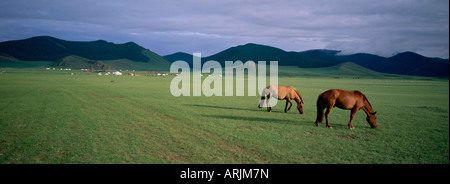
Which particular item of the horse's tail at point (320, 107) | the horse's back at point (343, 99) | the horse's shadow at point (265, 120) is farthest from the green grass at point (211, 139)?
the horse's back at point (343, 99)

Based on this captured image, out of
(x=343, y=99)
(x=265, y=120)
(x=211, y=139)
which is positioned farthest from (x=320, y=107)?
(x=211, y=139)

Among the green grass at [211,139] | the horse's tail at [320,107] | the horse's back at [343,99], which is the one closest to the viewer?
the green grass at [211,139]

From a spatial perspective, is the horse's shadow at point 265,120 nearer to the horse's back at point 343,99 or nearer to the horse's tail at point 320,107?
the horse's tail at point 320,107

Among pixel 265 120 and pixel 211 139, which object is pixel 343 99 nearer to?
pixel 265 120

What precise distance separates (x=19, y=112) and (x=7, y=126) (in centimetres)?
350

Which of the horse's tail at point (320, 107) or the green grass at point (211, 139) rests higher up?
the horse's tail at point (320, 107)

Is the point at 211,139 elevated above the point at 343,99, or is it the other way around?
the point at 343,99

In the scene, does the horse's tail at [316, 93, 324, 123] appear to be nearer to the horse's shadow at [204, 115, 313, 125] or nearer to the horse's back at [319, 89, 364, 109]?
the horse's back at [319, 89, 364, 109]

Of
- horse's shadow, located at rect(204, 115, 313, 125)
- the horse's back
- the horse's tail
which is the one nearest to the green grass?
horse's shadow, located at rect(204, 115, 313, 125)

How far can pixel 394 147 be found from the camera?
7445mm

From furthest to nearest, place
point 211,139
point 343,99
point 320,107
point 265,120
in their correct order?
point 265,120 → point 320,107 → point 343,99 → point 211,139
